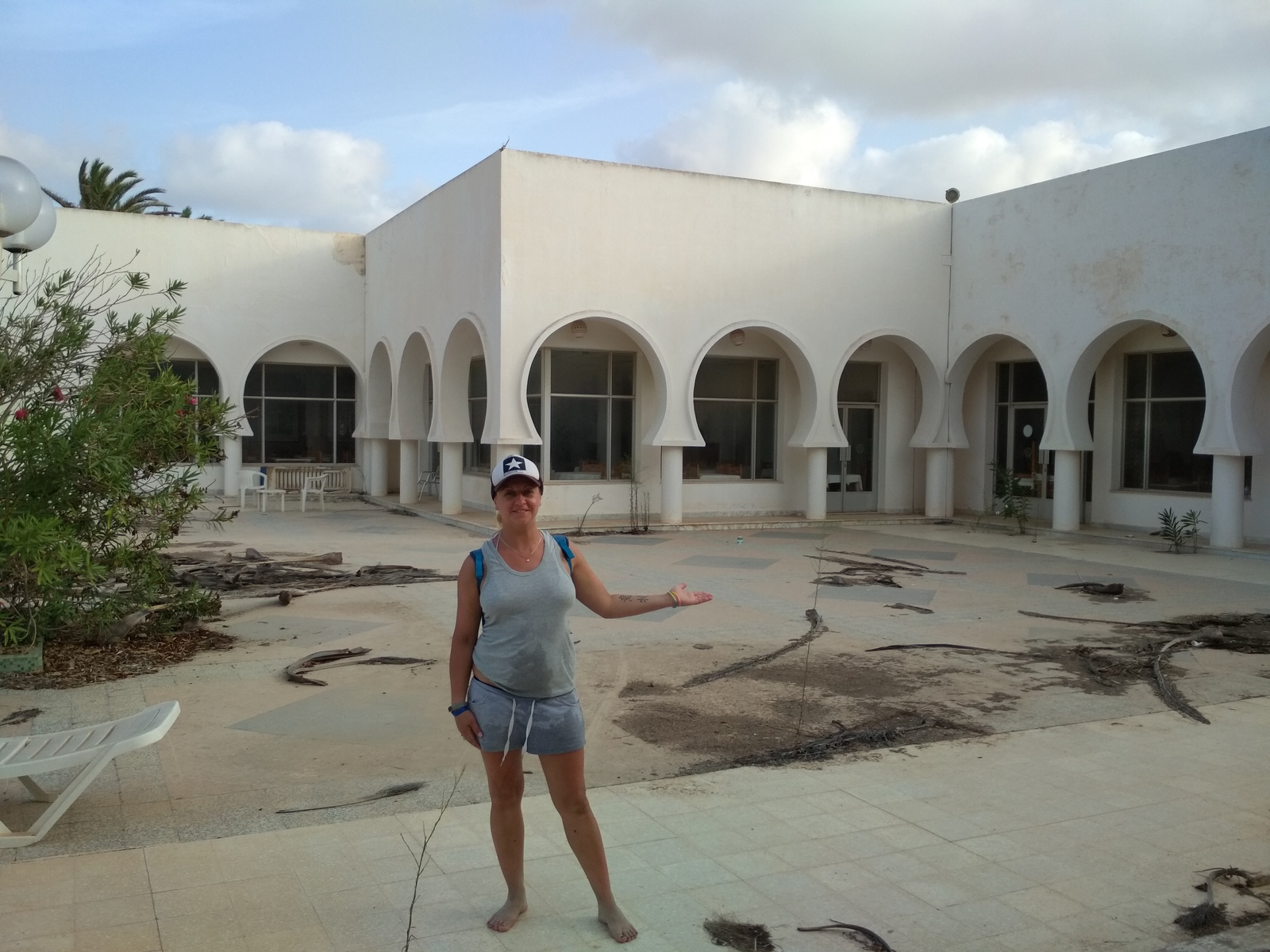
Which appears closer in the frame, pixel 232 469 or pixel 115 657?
pixel 115 657

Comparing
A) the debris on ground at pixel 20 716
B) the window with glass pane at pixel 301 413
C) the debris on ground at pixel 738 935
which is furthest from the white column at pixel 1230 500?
the window with glass pane at pixel 301 413

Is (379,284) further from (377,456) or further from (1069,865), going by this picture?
(1069,865)

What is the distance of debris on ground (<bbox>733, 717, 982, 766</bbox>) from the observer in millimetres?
6324

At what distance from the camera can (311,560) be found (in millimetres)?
13953

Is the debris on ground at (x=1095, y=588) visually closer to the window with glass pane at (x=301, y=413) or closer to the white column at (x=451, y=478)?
the white column at (x=451, y=478)

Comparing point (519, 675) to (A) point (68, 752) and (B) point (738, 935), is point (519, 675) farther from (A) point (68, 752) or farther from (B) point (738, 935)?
(A) point (68, 752)

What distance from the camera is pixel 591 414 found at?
20797mm

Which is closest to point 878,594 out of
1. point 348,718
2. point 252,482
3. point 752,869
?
point 348,718

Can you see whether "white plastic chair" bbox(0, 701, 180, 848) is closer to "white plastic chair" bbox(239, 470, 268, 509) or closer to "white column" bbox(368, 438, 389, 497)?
"white plastic chair" bbox(239, 470, 268, 509)

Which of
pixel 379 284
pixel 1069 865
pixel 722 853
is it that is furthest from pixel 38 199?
pixel 379 284

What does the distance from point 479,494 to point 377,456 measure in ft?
13.6

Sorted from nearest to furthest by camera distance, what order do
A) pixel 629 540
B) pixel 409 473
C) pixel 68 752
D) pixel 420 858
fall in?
1. pixel 420 858
2. pixel 68 752
3. pixel 629 540
4. pixel 409 473

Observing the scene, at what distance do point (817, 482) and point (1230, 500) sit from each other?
6.84m

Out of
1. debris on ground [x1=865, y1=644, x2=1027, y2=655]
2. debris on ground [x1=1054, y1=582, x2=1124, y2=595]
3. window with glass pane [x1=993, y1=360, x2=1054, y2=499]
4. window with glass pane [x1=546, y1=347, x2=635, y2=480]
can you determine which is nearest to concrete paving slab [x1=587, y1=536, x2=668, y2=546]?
window with glass pane [x1=546, y1=347, x2=635, y2=480]
